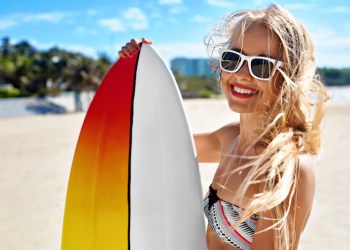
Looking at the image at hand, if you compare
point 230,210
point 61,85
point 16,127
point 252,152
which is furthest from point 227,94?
point 61,85

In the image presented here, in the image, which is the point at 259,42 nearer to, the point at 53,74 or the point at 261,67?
the point at 261,67

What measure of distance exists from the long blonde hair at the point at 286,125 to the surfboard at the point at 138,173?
35 centimetres

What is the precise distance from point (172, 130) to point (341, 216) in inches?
167

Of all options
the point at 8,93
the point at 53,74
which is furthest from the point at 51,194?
the point at 8,93

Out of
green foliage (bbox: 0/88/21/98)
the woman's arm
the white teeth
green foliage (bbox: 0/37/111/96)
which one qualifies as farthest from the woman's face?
green foliage (bbox: 0/88/21/98)

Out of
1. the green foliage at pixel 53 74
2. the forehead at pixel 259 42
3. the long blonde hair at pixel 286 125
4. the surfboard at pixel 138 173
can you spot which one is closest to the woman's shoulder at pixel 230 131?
the surfboard at pixel 138 173

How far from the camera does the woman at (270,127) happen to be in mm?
1201

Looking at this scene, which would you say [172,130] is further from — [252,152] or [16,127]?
[16,127]

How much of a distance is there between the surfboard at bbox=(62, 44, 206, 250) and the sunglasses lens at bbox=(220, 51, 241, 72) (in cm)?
32

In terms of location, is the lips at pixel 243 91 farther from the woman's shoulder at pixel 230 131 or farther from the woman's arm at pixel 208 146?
the woman's arm at pixel 208 146

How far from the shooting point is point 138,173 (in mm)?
1563

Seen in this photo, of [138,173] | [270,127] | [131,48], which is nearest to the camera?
[270,127]

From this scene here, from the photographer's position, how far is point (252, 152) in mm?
1410

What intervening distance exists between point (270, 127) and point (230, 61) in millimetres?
273
